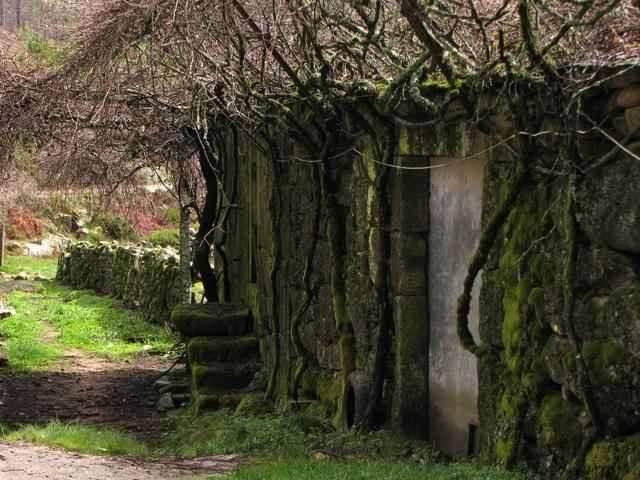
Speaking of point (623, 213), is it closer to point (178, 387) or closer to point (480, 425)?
point (480, 425)

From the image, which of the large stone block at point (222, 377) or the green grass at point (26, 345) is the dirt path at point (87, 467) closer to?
the large stone block at point (222, 377)

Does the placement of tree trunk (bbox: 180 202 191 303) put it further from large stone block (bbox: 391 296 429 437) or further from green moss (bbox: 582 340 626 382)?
green moss (bbox: 582 340 626 382)

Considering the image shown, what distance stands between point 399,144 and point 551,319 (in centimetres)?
243

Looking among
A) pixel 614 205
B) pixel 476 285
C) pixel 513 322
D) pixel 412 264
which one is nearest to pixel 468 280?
pixel 513 322

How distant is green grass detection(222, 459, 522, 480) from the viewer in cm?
616

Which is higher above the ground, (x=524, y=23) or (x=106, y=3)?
(x=106, y=3)

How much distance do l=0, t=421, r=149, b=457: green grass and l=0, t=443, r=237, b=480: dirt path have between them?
0.43 metres

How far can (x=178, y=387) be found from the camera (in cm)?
1278

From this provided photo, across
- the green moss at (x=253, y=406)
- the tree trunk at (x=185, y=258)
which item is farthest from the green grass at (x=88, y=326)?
the green moss at (x=253, y=406)

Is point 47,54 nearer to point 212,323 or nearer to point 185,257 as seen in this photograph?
point 212,323

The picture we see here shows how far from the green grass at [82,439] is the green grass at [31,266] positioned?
954 inches

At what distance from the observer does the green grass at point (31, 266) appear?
3384cm

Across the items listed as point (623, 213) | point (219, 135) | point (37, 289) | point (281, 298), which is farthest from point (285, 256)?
point (37, 289)

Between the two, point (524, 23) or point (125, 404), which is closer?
point (524, 23)
